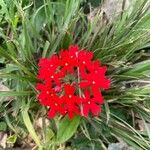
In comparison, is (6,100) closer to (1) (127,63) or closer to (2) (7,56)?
(2) (7,56)

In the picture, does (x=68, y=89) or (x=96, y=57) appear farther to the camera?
(x=96, y=57)

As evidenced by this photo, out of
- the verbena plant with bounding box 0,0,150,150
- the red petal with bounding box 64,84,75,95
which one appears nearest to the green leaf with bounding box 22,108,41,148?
the verbena plant with bounding box 0,0,150,150

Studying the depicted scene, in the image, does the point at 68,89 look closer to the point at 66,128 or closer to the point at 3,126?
the point at 66,128

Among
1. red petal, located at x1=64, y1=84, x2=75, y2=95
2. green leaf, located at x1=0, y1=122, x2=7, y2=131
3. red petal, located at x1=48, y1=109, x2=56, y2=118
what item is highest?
red petal, located at x1=64, y1=84, x2=75, y2=95

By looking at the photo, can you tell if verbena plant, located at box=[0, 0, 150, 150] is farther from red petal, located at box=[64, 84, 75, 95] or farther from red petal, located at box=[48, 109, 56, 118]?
red petal, located at box=[64, 84, 75, 95]

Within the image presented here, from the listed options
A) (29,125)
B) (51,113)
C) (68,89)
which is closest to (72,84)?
(68,89)

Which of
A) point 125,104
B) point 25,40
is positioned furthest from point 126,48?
point 25,40
